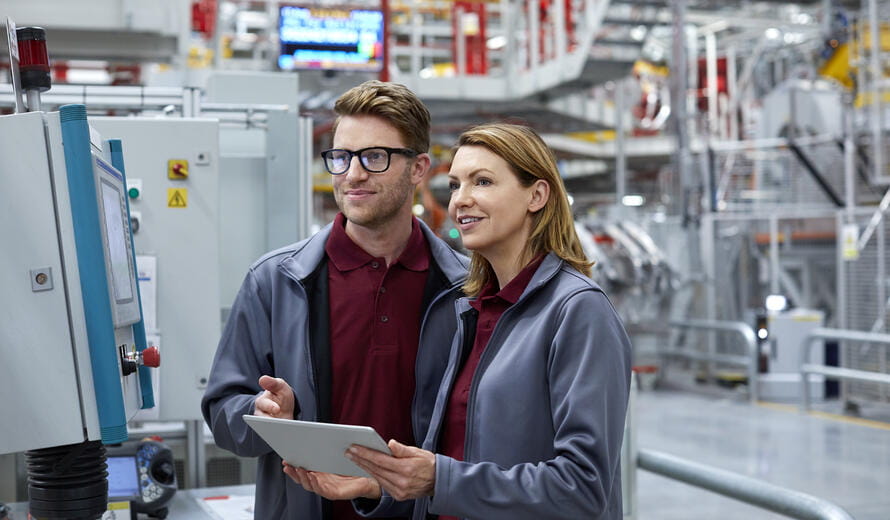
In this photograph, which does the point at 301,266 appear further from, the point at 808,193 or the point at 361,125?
the point at 808,193

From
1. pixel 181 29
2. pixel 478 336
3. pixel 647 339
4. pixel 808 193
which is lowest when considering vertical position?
pixel 647 339

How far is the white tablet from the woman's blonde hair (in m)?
0.56

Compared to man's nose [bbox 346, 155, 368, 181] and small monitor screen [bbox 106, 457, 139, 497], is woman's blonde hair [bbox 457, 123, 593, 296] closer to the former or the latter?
man's nose [bbox 346, 155, 368, 181]

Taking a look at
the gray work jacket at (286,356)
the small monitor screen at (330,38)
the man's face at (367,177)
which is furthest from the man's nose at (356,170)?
the small monitor screen at (330,38)

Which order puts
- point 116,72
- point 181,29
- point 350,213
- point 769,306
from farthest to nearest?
point 769,306 < point 116,72 < point 181,29 < point 350,213

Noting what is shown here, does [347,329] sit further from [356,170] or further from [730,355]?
[730,355]

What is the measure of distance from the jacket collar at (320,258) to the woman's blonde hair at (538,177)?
1.41 feet

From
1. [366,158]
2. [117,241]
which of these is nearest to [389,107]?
[366,158]

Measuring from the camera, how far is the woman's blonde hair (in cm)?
215

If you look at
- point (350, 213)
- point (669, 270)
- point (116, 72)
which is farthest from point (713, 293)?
point (350, 213)

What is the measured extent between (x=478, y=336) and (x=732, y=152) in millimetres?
11538

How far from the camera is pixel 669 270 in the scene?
12.5m

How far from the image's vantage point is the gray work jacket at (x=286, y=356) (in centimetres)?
243

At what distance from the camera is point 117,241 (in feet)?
7.22
